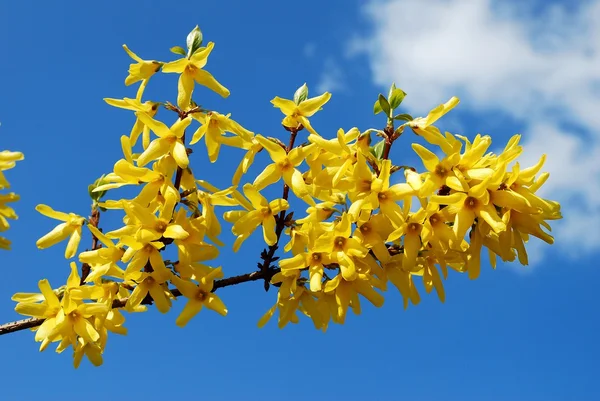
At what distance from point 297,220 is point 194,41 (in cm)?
103

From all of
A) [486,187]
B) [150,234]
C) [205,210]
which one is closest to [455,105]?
[486,187]

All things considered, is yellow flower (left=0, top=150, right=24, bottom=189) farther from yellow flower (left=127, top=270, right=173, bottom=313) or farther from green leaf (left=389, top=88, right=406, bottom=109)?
green leaf (left=389, top=88, right=406, bottom=109)

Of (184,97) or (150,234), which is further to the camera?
Answer: (184,97)

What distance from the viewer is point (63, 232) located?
351 cm

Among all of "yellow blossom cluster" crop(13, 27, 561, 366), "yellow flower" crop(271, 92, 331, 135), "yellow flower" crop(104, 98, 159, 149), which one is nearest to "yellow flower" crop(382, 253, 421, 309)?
"yellow blossom cluster" crop(13, 27, 561, 366)

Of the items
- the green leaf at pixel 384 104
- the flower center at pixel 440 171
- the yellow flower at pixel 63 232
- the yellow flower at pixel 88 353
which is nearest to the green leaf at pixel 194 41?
the green leaf at pixel 384 104

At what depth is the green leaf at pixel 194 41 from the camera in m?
3.40

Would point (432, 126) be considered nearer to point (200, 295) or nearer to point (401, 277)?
point (401, 277)

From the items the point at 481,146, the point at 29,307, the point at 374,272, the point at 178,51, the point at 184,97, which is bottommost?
the point at 29,307

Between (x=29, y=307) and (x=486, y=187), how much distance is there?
2238 millimetres

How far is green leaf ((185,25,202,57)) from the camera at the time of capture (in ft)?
11.2

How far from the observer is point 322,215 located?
3.27 metres

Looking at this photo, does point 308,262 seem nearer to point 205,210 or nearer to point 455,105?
point 205,210

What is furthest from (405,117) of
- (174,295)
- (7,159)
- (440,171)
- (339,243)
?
(7,159)
